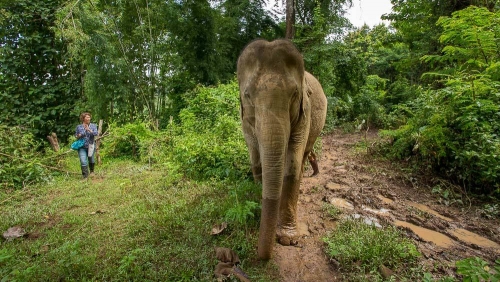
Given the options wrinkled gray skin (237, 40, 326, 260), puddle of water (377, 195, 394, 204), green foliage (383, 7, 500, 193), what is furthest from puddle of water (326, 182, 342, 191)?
wrinkled gray skin (237, 40, 326, 260)

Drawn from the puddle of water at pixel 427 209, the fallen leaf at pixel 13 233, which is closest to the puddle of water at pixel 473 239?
the puddle of water at pixel 427 209

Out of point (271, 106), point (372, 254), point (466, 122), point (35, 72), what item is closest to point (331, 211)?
point (372, 254)

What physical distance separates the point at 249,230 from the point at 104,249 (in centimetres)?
178

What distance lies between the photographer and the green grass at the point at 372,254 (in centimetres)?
270

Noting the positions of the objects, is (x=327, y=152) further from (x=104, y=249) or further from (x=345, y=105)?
(x=104, y=249)

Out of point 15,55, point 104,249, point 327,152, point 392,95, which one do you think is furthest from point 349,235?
point 392,95

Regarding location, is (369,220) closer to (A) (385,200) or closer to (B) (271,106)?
(A) (385,200)

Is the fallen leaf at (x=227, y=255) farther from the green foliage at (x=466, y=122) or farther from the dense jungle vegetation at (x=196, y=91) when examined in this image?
the green foliage at (x=466, y=122)

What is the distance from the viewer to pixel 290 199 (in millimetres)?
3385

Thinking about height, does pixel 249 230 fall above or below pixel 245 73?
below

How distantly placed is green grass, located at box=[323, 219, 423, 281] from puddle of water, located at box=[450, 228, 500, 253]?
0.97 metres

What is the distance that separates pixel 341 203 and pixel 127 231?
3251 mm

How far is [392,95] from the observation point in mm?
14891

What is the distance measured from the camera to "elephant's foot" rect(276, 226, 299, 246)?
326 centimetres
